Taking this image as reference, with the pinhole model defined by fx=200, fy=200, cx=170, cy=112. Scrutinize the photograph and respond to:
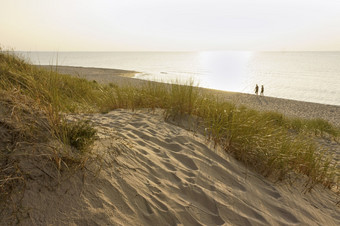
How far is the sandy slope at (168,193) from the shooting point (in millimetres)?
1521

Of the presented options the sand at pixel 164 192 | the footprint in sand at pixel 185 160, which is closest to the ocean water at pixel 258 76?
the sand at pixel 164 192

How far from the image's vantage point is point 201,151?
2914mm

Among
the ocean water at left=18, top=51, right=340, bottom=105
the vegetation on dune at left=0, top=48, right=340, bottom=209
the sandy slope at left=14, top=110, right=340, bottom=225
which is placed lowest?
the sandy slope at left=14, top=110, right=340, bottom=225

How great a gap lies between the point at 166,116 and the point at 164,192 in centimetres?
211

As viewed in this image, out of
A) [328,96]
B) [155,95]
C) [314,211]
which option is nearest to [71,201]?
[314,211]

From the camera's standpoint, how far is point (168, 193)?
6.63 feet

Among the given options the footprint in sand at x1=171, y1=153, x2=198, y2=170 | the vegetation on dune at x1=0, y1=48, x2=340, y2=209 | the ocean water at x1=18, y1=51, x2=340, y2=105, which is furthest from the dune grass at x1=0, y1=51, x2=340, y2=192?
the footprint in sand at x1=171, y1=153, x2=198, y2=170

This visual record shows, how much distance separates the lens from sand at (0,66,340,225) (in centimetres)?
152

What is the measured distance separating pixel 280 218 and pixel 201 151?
47.7 inches

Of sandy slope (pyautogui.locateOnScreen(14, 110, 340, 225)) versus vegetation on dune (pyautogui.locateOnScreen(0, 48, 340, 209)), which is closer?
sandy slope (pyautogui.locateOnScreen(14, 110, 340, 225))

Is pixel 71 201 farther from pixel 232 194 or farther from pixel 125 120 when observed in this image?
pixel 125 120

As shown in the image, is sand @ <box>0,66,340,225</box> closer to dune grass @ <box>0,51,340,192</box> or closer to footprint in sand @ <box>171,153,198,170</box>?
footprint in sand @ <box>171,153,198,170</box>

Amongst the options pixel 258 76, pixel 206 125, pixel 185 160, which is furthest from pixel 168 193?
pixel 258 76

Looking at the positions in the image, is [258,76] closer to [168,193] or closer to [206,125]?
[206,125]
